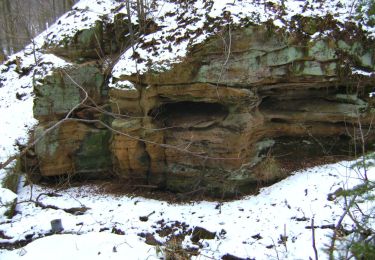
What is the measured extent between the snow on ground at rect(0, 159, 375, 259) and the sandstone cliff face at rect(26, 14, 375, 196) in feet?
2.57

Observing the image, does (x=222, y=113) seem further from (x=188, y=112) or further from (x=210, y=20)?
(x=210, y=20)

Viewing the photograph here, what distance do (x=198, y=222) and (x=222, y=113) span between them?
259 cm

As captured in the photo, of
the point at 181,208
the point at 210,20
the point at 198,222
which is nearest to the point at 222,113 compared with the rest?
the point at 210,20

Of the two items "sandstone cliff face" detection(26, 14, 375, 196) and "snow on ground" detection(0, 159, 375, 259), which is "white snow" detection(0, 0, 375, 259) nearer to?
"snow on ground" detection(0, 159, 375, 259)

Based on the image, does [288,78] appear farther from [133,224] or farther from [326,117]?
[133,224]

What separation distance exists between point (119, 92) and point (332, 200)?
4.95 meters

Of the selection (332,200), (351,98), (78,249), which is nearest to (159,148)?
(78,249)

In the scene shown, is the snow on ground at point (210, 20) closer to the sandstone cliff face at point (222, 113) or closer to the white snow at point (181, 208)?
the white snow at point (181, 208)

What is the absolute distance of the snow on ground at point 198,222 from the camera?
505 centimetres

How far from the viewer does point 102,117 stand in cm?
823

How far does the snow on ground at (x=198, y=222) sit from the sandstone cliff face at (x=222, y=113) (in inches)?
30.8

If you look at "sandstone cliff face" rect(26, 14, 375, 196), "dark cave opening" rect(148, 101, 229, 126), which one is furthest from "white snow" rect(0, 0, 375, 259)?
"dark cave opening" rect(148, 101, 229, 126)

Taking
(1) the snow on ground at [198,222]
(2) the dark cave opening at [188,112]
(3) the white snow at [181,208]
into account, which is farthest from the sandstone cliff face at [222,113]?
(1) the snow on ground at [198,222]

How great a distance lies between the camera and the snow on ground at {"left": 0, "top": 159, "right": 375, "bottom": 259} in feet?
16.6
